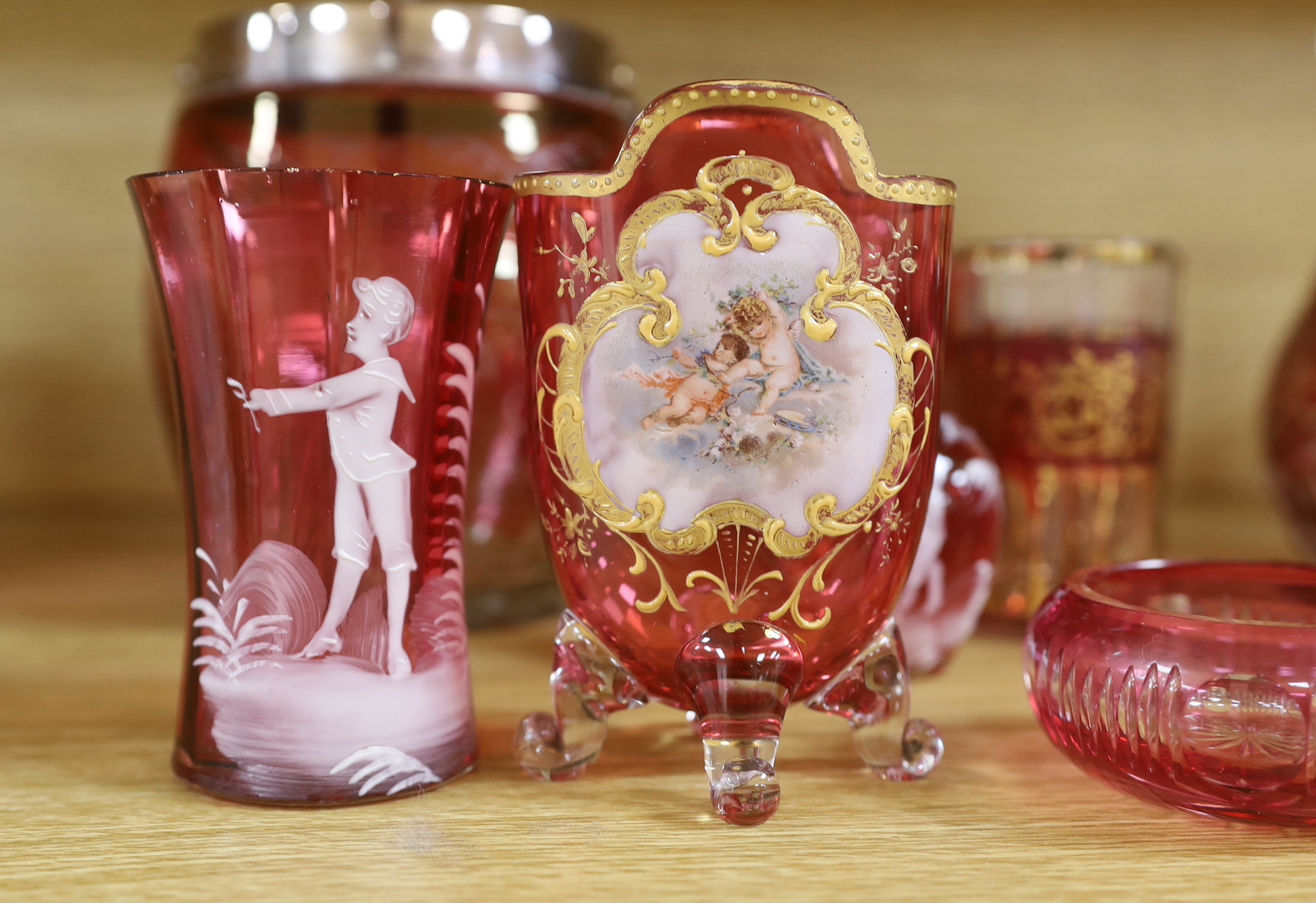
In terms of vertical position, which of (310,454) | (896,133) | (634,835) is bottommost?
(634,835)

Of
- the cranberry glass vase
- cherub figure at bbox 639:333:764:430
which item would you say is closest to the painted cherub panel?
cherub figure at bbox 639:333:764:430

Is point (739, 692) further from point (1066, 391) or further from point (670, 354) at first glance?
point (1066, 391)

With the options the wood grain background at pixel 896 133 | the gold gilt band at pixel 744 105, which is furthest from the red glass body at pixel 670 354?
the wood grain background at pixel 896 133

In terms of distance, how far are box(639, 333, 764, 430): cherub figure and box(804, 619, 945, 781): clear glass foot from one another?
95 mm

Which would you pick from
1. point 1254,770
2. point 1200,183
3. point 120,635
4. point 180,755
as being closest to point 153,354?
point 120,635

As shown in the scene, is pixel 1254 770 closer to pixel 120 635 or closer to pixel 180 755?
pixel 180 755

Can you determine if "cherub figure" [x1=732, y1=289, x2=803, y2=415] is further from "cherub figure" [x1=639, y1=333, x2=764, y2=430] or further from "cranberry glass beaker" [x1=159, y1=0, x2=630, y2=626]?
"cranberry glass beaker" [x1=159, y1=0, x2=630, y2=626]

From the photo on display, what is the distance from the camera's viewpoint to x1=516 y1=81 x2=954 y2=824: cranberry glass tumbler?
1.10 feet

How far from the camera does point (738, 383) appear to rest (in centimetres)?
34

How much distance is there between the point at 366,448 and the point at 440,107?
22 cm

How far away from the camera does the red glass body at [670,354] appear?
34cm

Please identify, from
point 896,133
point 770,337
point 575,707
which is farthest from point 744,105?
point 896,133

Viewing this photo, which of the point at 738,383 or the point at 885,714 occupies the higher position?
the point at 738,383

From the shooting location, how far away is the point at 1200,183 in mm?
760
